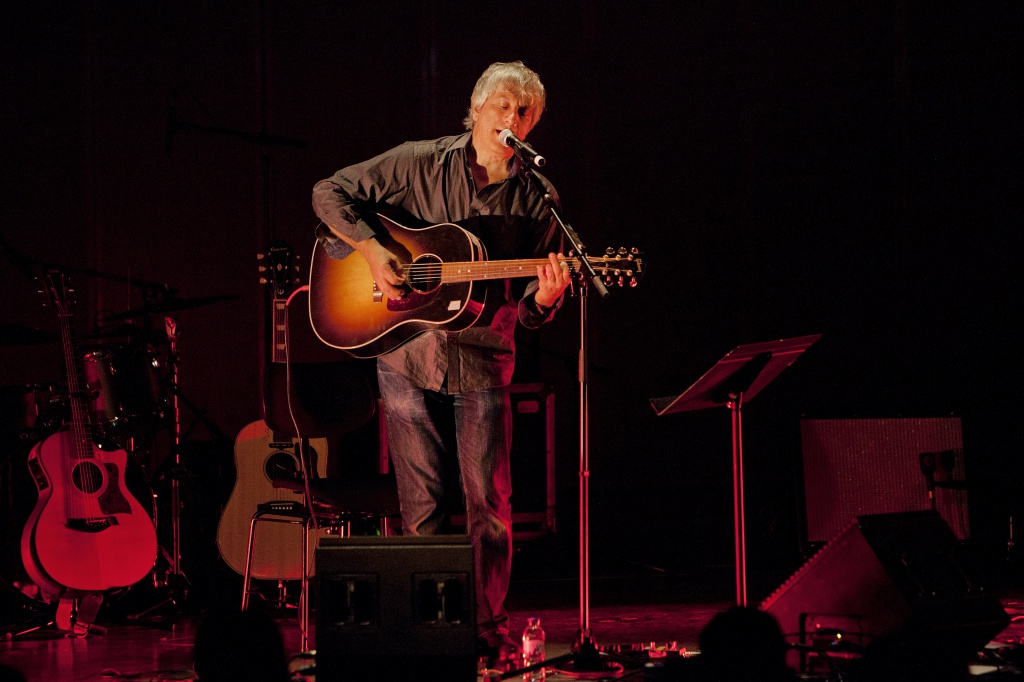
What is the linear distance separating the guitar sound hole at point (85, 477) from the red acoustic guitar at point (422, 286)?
53.8 inches

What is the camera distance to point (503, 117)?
142 inches

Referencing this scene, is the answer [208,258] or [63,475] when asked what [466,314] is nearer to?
[63,475]

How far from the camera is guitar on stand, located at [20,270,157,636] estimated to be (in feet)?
14.4

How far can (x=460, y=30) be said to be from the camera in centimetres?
608

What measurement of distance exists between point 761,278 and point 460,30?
232 cm

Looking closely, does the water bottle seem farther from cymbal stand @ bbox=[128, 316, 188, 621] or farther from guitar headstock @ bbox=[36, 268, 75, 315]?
guitar headstock @ bbox=[36, 268, 75, 315]

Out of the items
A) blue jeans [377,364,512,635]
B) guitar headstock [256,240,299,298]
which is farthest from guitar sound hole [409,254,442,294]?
guitar headstock [256,240,299,298]

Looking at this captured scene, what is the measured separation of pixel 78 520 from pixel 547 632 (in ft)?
6.75

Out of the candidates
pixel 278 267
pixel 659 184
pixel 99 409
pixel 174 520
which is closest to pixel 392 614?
pixel 278 267

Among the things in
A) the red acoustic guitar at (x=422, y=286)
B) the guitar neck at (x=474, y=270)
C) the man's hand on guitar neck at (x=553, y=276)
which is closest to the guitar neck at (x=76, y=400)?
the red acoustic guitar at (x=422, y=286)

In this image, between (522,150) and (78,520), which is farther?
(78,520)

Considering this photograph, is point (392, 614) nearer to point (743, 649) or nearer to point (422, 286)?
point (743, 649)

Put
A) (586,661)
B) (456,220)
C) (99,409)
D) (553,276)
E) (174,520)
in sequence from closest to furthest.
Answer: (586,661)
(553,276)
(456,220)
(99,409)
(174,520)

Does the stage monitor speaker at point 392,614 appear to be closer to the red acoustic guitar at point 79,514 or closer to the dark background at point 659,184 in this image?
the red acoustic guitar at point 79,514
